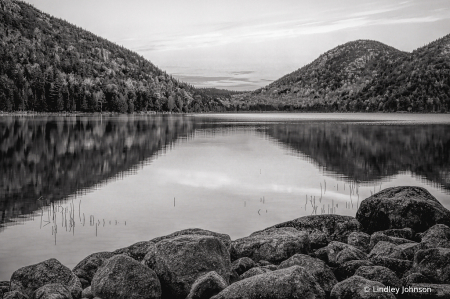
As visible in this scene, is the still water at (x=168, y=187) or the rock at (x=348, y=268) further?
the still water at (x=168, y=187)

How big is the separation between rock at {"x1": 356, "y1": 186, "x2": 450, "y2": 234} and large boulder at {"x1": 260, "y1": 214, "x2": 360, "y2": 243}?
21.0 inches

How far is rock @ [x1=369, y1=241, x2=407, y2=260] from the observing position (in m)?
10.3

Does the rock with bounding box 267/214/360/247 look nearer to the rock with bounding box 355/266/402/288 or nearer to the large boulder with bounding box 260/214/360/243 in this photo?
the large boulder with bounding box 260/214/360/243

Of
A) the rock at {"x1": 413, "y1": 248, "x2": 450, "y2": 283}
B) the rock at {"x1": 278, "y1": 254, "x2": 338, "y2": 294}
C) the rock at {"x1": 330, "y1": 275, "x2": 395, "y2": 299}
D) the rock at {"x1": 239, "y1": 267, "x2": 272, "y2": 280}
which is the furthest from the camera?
the rock at {"x1": 239, "y1": 267, "x2": 272, "y2": 280}

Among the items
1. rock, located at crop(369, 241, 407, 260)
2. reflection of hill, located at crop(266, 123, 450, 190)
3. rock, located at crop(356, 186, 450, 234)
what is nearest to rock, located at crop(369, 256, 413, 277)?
rock, located at crop(369, 241, 407, 260)

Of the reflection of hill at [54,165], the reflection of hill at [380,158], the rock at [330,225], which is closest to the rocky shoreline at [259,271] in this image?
the rock at [330,225]

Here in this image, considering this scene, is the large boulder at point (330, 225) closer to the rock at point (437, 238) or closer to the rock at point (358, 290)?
the rock at point (437, 238)

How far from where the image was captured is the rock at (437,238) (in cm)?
1059

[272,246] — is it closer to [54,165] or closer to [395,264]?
[395,264]

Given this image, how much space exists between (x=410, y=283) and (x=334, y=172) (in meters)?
25.2

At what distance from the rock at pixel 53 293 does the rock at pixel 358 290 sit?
491 centimetres

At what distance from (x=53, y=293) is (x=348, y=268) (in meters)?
6.03

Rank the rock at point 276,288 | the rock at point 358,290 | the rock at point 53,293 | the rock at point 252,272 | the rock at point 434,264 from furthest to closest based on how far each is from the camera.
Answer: the rock at point 252,272 → the rock at point 434,264 → the rock at point 53,293 → the rock at point 358,290 → the rock at point 276,288

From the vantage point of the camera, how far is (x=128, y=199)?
75.3 ft
